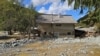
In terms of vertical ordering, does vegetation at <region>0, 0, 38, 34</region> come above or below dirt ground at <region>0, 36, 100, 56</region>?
above

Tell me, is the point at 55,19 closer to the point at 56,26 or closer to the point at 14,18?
the point at 56,26

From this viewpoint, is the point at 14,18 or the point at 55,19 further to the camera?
the point at 55,19

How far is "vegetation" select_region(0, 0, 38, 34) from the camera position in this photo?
2114 inches

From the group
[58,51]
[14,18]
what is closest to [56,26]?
[14,18]

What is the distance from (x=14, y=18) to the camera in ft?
177

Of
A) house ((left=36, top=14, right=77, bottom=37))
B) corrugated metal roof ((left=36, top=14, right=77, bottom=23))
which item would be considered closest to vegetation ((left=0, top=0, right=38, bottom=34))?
house ((left=36, top=14, right=77, bottom=37))

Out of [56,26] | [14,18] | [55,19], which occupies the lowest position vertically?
[56,26]

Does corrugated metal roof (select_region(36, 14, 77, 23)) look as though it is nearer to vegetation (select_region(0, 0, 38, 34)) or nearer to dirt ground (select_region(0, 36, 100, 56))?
vegetation (select_region(0, 0, 38, 34))

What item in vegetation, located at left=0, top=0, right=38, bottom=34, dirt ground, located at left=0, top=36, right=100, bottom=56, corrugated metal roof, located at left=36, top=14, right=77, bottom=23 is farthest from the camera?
corrugated metal roof, located at left=36, top=14, right=77, bottom=23

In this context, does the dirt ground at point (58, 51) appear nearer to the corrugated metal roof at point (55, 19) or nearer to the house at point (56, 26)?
the house at point (56, 26)

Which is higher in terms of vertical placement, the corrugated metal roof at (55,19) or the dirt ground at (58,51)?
the corrugated metal roof at (55,19)

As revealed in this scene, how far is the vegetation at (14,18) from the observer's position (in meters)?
53.7

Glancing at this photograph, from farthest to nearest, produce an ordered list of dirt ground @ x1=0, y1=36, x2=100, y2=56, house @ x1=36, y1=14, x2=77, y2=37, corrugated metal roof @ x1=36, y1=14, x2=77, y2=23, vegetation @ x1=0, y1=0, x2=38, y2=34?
corrugated metal roof @ x1=36, y1=14, x2=77, y2=23 < house @ x1=36, y1=14, x2=77, y2=37 < vegetation @ x1=0, y1=0, x2=38, y2=34 < dirt ground @ x1=0, y1=36, x2=100, y2=56

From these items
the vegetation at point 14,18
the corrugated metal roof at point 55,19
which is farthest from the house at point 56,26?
the vegetation at point 14,18
